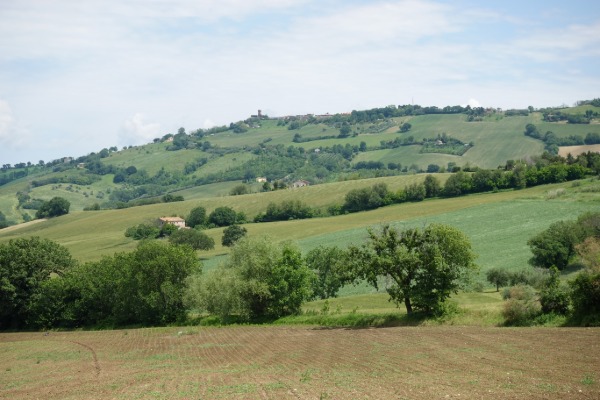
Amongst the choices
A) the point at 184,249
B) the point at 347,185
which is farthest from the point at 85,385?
the point at 347,185

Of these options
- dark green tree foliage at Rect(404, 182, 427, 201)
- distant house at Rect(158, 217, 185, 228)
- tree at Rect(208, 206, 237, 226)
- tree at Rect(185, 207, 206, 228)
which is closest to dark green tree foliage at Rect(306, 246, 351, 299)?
dark green tree foliage at Rect(404, 182, 427, 201)

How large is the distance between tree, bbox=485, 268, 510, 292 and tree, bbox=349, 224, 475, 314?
25137 mm

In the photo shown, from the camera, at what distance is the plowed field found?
82.7 ft

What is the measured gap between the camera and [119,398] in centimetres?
2786

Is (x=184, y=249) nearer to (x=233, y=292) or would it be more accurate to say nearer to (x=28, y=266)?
(x=233, y=292)

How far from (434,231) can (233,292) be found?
2483cm

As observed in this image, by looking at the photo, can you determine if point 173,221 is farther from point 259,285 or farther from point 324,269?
point 259,285

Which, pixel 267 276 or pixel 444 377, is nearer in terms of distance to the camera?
pixel 444 377

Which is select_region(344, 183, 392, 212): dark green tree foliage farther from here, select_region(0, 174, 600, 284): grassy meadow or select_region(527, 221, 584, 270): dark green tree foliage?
select_region(527, 221, 584, 270): dark green tree foliage

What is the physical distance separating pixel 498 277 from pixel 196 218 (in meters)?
105

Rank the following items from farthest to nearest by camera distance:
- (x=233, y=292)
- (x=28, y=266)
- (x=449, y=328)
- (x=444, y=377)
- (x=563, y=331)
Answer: (x=28, y=266) → (x=233, y=292) → (x=449, y=328) → (x=563, y=331) → (x=444, y=377)

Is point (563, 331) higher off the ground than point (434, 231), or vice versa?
point (434, 231)

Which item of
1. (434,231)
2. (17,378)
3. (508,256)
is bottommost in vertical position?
(508,256)

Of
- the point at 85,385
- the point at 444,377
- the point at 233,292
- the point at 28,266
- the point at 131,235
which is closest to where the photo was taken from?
the point at 444,377
